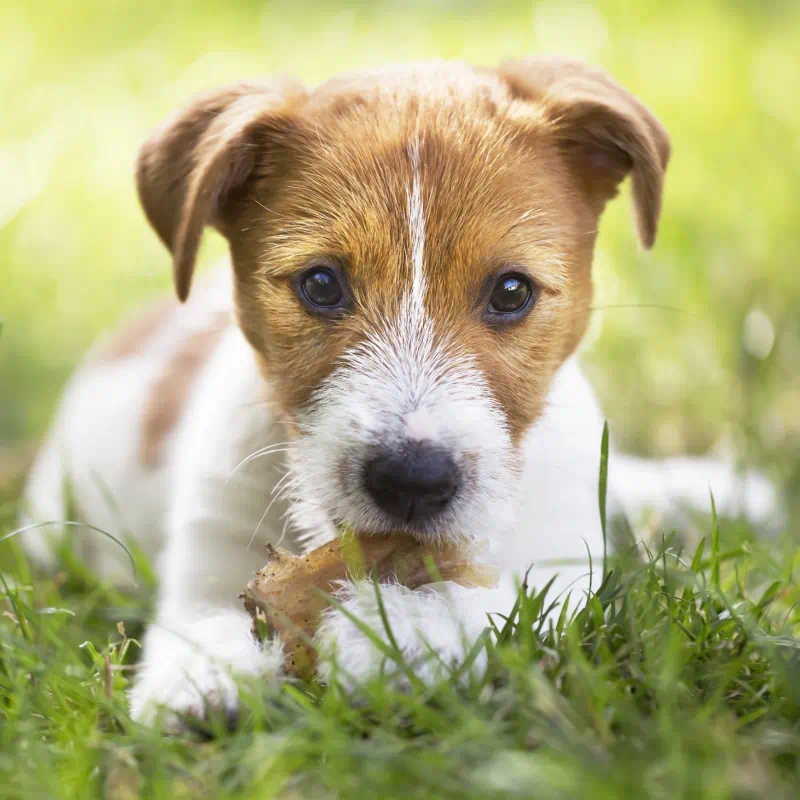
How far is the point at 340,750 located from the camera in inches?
93.0

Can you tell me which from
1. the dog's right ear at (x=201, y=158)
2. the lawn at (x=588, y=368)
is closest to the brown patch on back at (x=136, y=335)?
the lawn at (x=588, y=368)

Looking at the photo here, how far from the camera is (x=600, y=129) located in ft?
12.1

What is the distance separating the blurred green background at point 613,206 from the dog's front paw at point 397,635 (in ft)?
7.64

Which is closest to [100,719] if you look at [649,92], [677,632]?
[677,632]

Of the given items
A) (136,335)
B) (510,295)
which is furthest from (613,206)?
(510,295)

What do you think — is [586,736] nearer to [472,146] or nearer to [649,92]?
[472,146]

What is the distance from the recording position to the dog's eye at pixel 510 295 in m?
3.38

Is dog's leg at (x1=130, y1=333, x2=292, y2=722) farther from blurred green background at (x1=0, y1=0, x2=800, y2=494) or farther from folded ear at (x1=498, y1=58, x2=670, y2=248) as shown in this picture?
blurred green background at (x1=0, y1=0, x2=800, y2=494)

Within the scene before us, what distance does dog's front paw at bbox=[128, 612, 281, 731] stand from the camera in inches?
110

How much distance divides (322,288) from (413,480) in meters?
0.81

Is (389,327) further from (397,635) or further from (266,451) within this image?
(397,635)

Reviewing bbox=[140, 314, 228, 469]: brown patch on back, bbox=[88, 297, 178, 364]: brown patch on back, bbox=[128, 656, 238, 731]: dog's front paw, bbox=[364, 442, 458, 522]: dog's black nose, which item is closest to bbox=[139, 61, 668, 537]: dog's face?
bbox=[364, 442, 458, 522]: dog's black nose

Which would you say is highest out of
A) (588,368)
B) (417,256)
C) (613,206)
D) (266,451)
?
(417,256)

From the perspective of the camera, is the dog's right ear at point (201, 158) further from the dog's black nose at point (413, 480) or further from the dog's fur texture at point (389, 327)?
the dog's black nose at point (413, 480)
